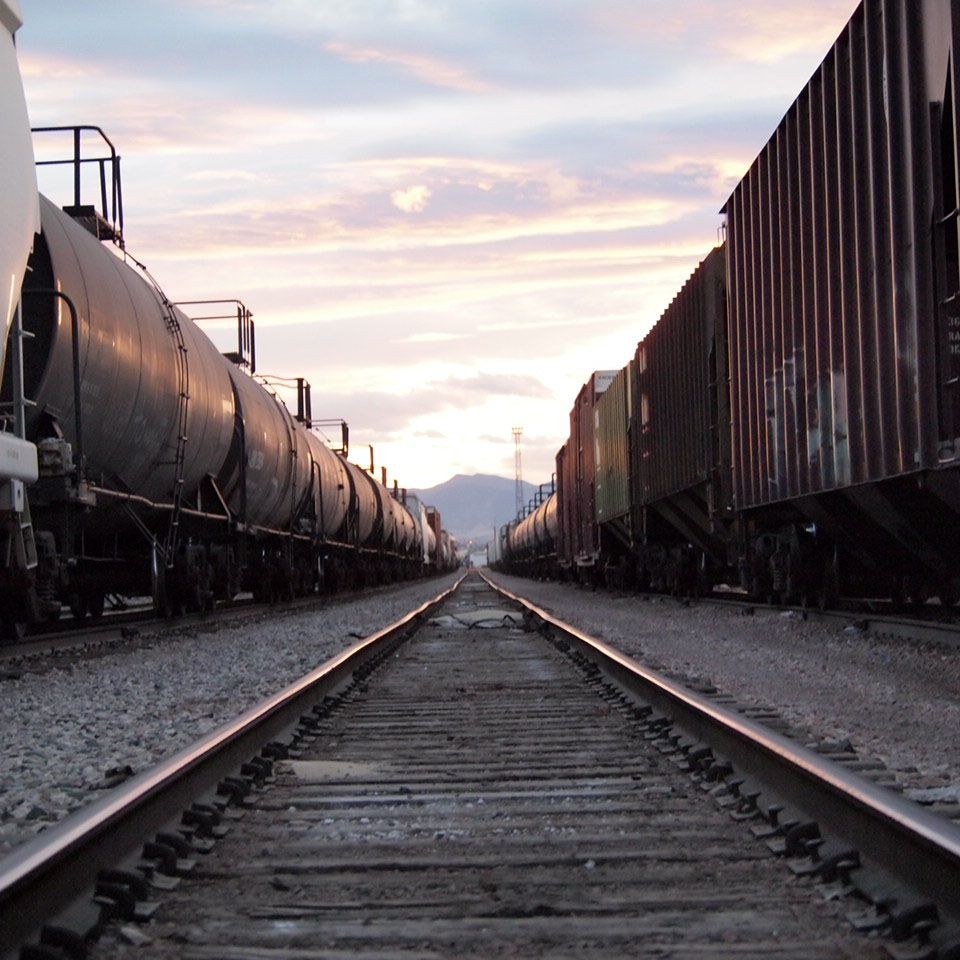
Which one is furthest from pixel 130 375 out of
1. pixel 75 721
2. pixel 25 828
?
pixel 25 828

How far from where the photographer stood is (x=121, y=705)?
7.00 metres

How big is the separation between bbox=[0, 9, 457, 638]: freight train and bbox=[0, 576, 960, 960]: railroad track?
11.9 feet

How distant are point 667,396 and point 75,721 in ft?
40.0

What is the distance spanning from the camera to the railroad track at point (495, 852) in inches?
106

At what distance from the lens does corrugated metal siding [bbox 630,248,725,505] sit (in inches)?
576

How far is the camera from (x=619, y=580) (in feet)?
84.1

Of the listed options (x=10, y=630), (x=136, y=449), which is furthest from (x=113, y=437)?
(x=10, y=630)

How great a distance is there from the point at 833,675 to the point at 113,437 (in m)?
6.00

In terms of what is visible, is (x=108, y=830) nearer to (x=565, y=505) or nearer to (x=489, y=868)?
(x=489, y=868)

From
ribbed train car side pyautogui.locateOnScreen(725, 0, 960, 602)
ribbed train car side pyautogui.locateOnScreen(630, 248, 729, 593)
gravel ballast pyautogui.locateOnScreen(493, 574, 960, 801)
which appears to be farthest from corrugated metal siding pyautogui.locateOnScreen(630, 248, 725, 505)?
gravel ballast pyautogui.locateOnScreen(493, 574, 960, 801)

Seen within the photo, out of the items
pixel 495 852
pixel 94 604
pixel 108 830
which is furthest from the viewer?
pixel 94 604

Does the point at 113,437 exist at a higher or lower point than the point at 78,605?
higher

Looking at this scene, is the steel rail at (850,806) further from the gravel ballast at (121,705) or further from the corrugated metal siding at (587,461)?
the corrugated metal siding at (587,461)

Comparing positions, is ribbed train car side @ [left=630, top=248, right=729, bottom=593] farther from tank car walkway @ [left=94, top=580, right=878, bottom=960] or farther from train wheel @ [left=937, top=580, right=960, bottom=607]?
tank car walkway @ [left=94, top=580, right=878, bottom=960]
